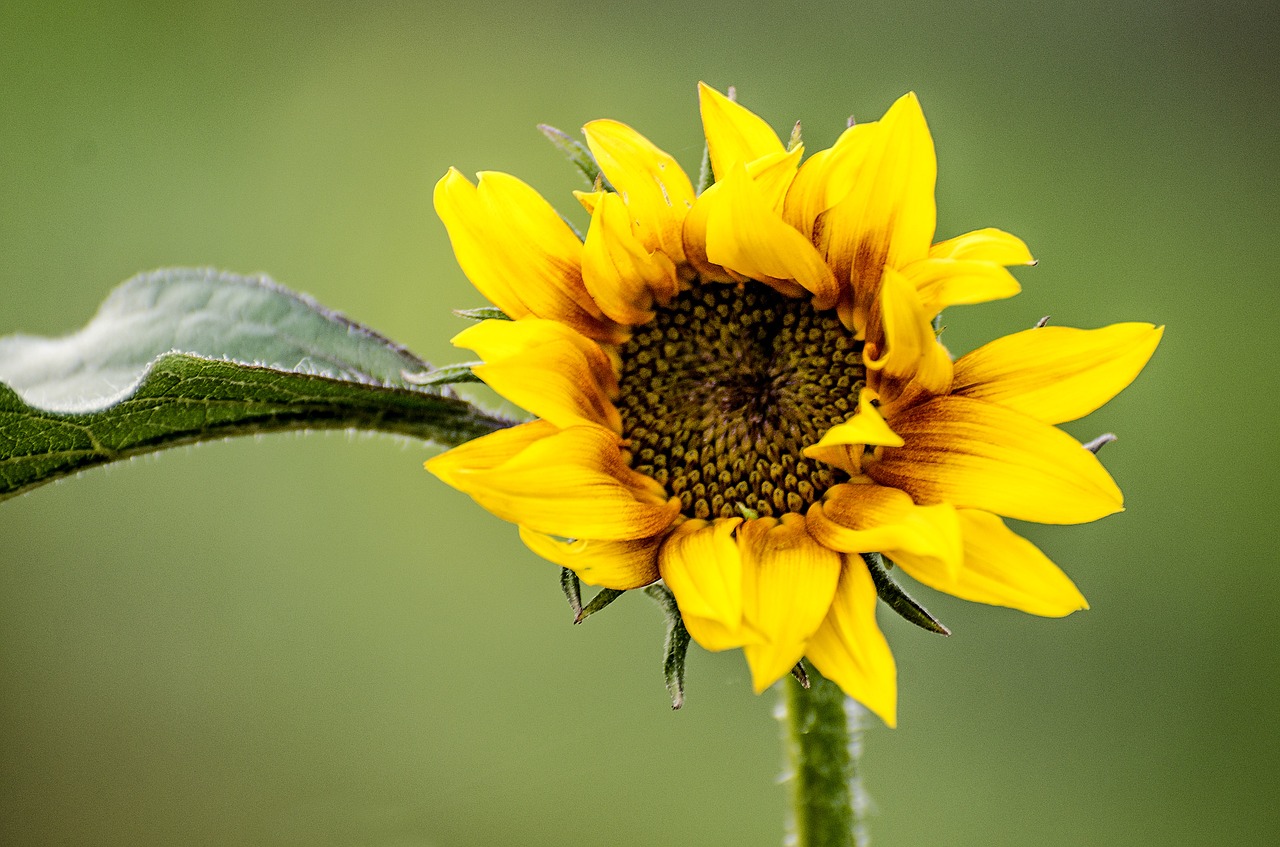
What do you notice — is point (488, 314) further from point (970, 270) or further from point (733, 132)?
point (970, 270)

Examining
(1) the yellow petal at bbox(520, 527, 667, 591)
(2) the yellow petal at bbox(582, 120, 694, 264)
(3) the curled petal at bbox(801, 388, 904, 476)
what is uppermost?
(2) the yellow petal at bbox(582, 120, 694, 264)

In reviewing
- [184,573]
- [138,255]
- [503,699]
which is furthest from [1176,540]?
[138,255]

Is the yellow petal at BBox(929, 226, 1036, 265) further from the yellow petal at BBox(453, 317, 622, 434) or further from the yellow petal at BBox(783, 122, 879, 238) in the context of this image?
the yellow petal at BBox(453, 317, 622, 434)

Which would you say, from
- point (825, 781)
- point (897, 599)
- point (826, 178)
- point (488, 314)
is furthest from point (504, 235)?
point (825, 781)

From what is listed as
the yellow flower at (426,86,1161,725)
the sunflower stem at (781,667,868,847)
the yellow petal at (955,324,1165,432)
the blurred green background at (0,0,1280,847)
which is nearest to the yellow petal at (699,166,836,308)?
the yellow flower at (426,86,1161,725)

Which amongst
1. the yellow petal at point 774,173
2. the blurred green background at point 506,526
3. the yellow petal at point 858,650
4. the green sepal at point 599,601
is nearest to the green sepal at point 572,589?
the green sepal at point 599,601

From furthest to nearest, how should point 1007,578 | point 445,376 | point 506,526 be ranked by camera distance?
1. point 506,526
2. point 445,376
3. point 1007,578

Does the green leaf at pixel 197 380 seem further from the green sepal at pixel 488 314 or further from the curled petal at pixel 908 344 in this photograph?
the curled petal at pixel 908 344
